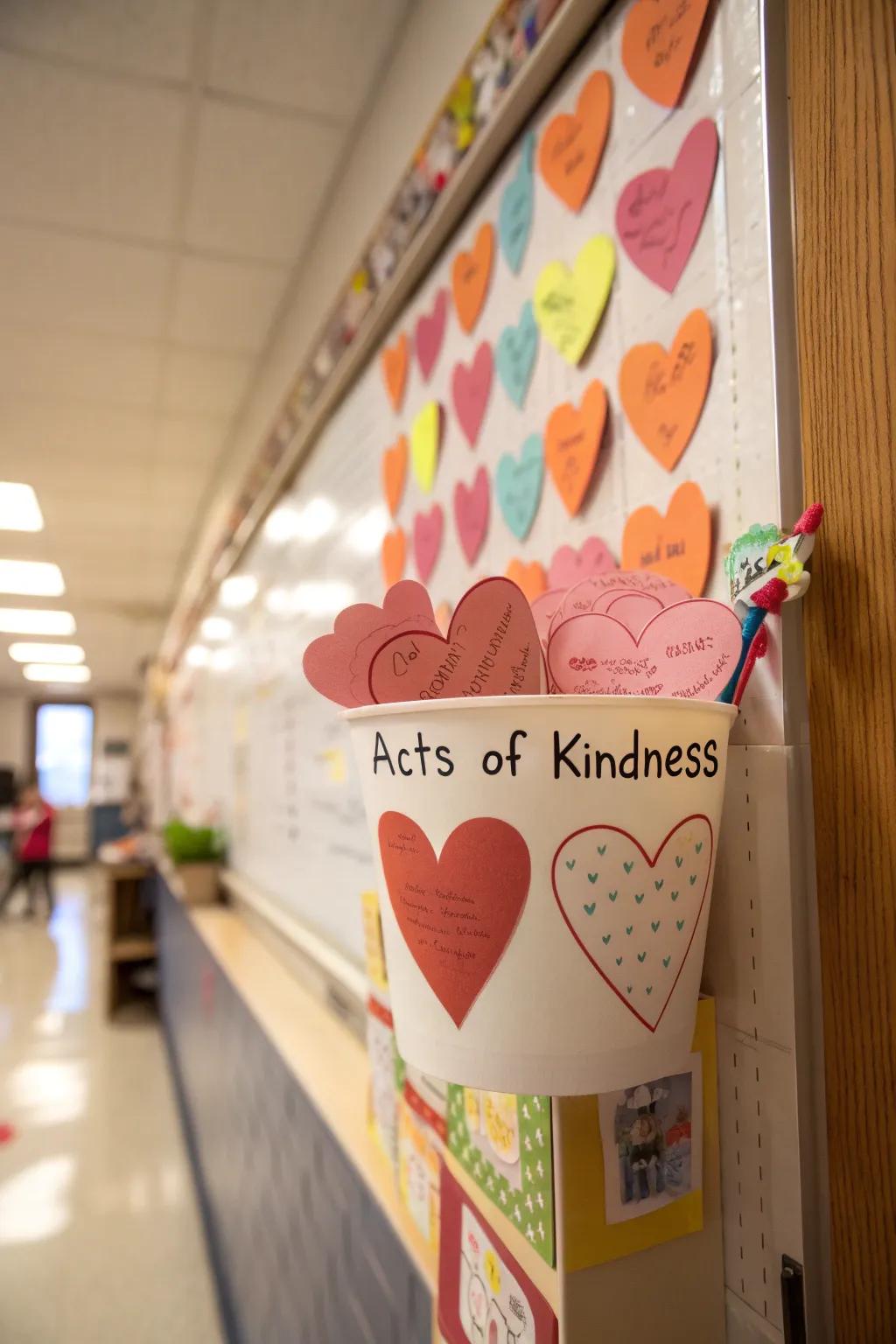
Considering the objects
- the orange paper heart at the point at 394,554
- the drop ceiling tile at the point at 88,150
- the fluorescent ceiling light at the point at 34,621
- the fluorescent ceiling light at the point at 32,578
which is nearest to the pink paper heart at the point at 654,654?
the orange paper heart at the point at 394,554

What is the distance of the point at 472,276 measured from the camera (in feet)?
3.68

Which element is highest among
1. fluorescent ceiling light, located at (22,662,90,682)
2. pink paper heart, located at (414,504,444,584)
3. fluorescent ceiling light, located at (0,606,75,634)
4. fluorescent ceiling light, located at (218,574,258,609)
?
fluorescent ceiling light, located at (0,606,75,634)

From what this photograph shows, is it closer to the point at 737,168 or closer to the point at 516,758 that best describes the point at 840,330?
the point at 737,168

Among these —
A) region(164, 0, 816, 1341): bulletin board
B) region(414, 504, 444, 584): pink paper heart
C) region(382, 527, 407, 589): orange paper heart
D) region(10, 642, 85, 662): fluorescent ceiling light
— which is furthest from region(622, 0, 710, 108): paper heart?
region(10, 642, 85, 662): fluorescent ceiling light

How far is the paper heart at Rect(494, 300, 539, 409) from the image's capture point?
0.96 metres

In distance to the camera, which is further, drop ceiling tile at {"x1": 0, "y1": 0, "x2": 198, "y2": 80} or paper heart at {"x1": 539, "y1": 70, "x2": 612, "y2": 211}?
drop ceiling tile at {"x1": 0, "y1": 0, "x2": 198, "y2": 80}

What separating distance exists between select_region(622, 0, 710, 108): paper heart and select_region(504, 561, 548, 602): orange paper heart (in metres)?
0.46

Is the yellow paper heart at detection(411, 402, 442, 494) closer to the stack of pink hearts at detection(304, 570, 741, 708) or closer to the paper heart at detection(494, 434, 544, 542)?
the paper heart at detection(494, 434, 544, 542)

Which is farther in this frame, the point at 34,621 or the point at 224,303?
the point at 34,621

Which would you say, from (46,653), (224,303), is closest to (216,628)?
(224,303)

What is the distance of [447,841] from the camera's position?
489mm

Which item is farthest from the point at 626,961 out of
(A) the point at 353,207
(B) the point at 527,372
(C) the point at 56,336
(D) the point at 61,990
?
(D) the point at 61,990

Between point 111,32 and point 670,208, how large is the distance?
4.25 ft

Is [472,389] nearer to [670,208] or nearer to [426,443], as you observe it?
[426,443]
